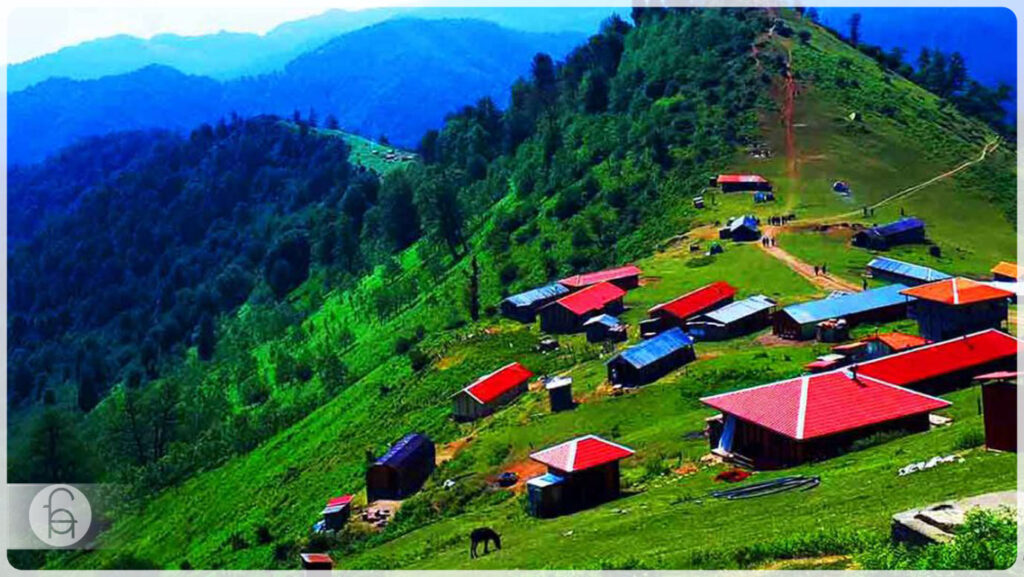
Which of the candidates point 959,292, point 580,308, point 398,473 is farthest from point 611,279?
point 398,473

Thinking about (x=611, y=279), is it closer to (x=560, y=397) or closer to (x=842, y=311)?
(x=842, y=311)

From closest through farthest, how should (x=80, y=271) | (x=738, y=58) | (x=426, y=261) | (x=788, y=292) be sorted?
1. (x=788, y=292)
2. (x=426, y=261)
3. (x=738, y=58)
4. (x=80, y=271)

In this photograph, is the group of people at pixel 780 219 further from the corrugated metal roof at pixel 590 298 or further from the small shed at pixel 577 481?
the small shed at pixel 577 481

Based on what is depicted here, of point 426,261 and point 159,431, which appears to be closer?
point 159,431

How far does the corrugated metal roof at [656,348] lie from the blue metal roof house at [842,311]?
5510 millimetres

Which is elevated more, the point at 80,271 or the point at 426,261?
the point at 426,261

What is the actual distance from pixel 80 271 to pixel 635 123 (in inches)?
4494

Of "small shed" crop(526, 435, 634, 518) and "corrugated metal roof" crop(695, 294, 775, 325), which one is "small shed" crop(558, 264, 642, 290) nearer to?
"corrugated metal roof" crop(695, 294, 775, 325)

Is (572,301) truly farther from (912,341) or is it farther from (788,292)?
(912,341)

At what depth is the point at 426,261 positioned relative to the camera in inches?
4304

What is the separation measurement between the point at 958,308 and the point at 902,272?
14.6m

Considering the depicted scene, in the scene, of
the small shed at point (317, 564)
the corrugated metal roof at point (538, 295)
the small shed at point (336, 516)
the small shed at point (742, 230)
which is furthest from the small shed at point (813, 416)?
the small shed at point (742, 230)

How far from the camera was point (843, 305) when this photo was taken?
5756 centimetres

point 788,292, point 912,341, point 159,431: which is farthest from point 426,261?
point 912,341
